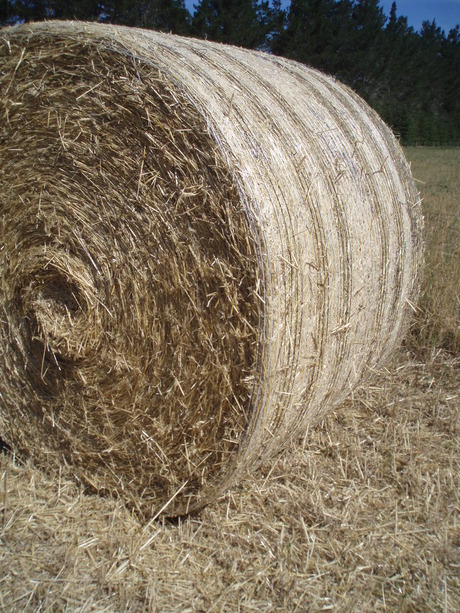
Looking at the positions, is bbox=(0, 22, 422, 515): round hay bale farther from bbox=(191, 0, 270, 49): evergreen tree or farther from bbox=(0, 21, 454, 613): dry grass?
bbox=(191, 0, 270, 49): evergreen tree

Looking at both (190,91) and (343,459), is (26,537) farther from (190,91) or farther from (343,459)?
(190,91)

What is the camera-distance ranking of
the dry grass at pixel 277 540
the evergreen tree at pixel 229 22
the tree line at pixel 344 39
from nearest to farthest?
the dry grass at pixel 277 540
the tree line at pixel 344 39
the evergreen tree at pixel 229 22

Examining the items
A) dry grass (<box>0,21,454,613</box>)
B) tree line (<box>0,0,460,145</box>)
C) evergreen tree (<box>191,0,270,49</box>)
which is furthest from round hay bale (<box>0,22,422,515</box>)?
evergreen tree (<box>191,0,270,49</box>)

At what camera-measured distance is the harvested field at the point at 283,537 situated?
2396mm

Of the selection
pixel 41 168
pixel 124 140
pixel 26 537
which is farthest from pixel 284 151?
pixel 26 537

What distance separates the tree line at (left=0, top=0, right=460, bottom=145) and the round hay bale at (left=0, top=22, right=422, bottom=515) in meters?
8.78

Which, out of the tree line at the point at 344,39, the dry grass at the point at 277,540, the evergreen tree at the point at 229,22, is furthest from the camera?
the evergreen tree at the point at 229,22

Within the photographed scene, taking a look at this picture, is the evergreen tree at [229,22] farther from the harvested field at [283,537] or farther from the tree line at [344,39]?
the harvested field at [283,537]

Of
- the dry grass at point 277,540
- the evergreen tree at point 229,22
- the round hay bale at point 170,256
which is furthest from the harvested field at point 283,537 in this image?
the evergreen tree at point 229,22

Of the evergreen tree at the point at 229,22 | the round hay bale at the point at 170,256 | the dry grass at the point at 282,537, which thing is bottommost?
the dry grass at the point at 282,537

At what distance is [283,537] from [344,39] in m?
36.8

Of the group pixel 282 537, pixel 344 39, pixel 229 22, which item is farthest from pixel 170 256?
pixel 344 39

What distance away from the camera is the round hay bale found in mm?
2486

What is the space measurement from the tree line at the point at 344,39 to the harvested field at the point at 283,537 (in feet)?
28.9
